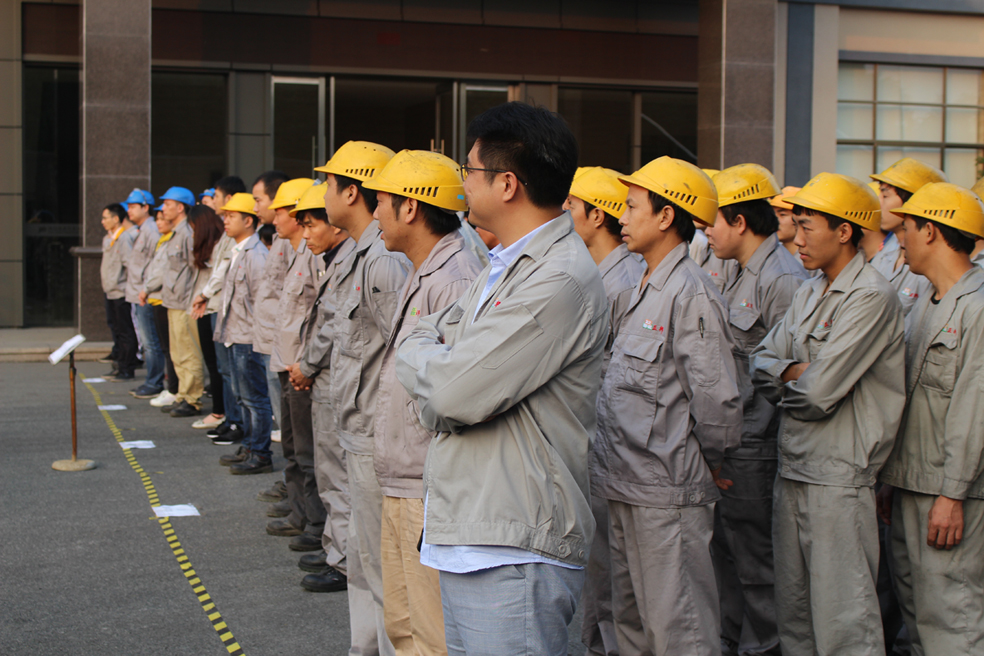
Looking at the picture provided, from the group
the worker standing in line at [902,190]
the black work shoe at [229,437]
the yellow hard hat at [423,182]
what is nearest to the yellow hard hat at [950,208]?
the worker standing in line at [902,190]

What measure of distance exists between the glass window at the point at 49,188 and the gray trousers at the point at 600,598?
1596cm

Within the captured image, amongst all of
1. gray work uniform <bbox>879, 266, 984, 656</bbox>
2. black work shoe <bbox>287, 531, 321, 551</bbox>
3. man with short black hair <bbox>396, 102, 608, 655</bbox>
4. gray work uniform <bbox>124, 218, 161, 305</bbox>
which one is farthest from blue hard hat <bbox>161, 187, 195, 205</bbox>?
man with short black hair <bbox>396, 102, 608, 655</bbox>

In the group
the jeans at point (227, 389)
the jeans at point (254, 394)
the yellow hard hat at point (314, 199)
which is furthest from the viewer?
the jeans at point (227, 389)

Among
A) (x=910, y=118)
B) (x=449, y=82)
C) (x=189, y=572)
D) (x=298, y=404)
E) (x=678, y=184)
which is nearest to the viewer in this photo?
(x=678, y=184)

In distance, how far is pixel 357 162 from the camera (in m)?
4.51

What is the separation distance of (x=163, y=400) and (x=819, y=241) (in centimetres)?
855

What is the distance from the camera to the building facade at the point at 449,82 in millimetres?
17359

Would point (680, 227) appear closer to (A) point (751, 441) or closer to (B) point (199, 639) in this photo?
(A) point (751, 441)

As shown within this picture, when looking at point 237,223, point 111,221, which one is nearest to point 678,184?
point 237,223

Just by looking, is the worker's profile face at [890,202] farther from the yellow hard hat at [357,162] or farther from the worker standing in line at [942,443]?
the yellow hard hat at [357,162]

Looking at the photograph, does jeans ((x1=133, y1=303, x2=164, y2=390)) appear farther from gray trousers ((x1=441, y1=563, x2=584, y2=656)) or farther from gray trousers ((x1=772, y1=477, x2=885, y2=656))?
gray trousers ((x1=441, y1=563, x2=584, y2=656))

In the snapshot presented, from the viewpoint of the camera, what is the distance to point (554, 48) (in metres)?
19.0

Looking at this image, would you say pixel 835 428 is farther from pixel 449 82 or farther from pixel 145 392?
pixel 449 82

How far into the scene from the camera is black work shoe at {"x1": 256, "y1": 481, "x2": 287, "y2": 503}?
275 inches
